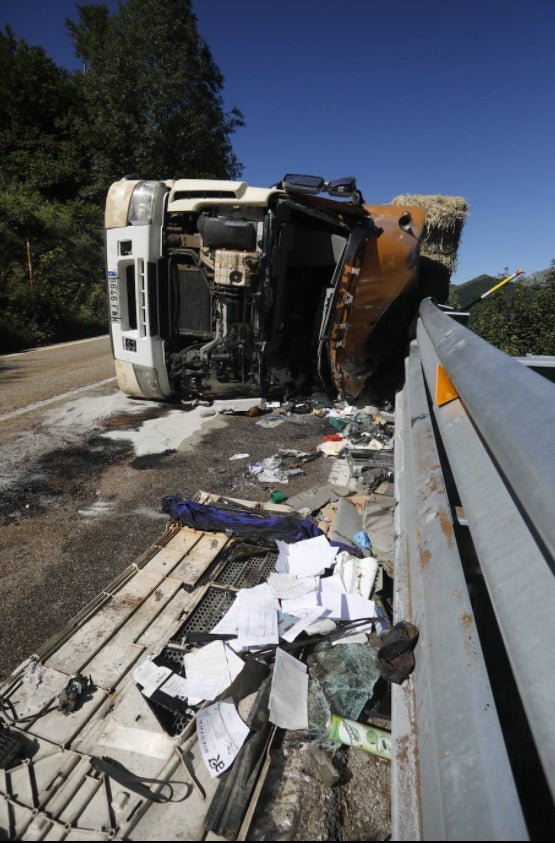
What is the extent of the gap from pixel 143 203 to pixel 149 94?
16289 mm

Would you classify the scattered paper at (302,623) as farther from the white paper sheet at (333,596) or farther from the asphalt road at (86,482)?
the asphalt road at (86,482)

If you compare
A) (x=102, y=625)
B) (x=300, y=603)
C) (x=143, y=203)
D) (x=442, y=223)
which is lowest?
(x=102, y=625)

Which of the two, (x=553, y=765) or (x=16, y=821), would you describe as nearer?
(x=553, y=765)

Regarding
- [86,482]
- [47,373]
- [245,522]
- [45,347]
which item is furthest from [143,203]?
[45,347]

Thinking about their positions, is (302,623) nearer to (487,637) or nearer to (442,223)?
(487,637)

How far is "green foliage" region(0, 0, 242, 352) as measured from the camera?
13469 millimetres

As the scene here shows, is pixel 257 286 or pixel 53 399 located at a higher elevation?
pixel 257 286

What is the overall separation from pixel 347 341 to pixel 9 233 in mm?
13148

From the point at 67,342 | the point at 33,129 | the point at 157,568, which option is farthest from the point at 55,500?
the point at 33,129

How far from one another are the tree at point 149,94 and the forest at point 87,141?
40mm

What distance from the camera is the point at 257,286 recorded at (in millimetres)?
4805

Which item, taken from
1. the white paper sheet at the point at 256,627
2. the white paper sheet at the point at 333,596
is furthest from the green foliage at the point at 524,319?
the white paper sheet at the point at 256,627

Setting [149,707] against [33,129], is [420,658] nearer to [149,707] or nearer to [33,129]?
Answer: [149,707]

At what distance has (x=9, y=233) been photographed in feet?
43.3
